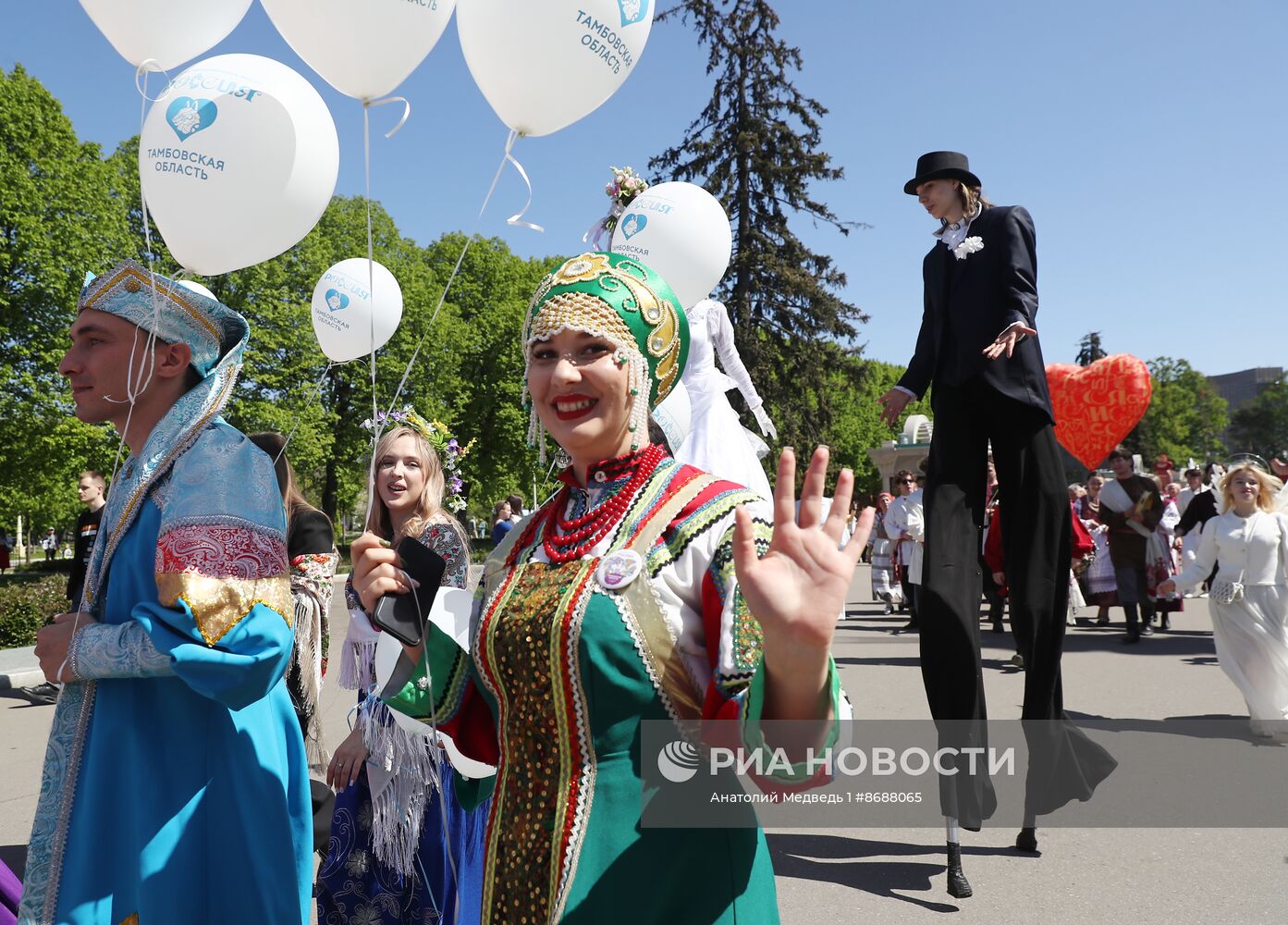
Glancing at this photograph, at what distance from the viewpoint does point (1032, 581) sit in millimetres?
3883

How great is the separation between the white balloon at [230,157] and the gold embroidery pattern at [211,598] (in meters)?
1.38

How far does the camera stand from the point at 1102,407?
444 inches

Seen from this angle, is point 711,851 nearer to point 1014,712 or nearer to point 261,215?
point 261,215

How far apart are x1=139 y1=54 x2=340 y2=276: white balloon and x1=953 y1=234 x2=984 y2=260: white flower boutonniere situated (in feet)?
8.15

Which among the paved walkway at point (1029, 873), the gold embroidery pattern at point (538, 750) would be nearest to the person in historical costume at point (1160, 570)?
the paved walkway at point (1029, 873)

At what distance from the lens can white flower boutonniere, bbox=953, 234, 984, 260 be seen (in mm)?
3979

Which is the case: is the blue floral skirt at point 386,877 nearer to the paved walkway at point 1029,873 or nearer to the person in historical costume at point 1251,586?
the paved walkway at point 1029,873

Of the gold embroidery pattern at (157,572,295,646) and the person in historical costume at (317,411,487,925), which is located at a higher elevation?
the gold embroidery pattern at (157,572,295,646)

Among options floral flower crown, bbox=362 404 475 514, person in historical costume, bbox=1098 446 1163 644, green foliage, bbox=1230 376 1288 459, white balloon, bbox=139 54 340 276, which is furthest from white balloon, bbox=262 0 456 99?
green foliage, bbox=1230 376 1288 459

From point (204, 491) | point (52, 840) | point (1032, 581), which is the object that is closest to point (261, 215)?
point (204, 491)

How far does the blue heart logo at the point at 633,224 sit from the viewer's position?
5.02 metres

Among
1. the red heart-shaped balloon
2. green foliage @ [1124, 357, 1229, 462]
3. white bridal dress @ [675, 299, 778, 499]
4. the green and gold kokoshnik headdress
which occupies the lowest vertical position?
the green and gold kokoshnik headdress

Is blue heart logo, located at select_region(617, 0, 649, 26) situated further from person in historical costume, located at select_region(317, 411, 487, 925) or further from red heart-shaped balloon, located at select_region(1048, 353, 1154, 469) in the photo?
red heart-shaped balloon, located at select_region(1048, 353, 1154, 469)

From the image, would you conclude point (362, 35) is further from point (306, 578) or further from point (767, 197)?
point (767, 197)
